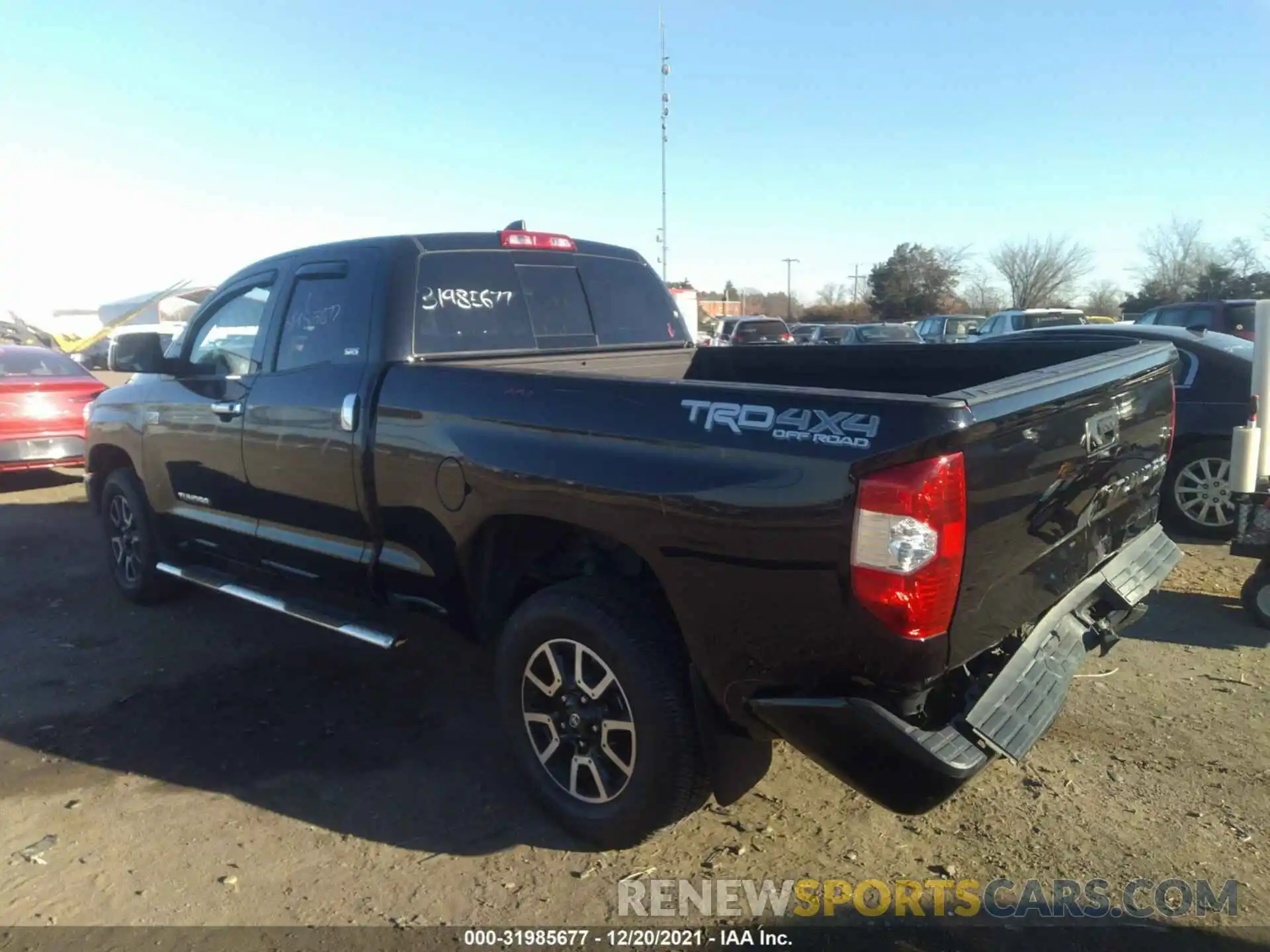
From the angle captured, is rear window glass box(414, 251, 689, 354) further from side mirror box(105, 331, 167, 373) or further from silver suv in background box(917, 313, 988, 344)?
silver suv in background box(917, 313, 988, 344)

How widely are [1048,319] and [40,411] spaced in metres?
17.5

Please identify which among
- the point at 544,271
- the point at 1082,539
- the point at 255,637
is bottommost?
the point at 255,637

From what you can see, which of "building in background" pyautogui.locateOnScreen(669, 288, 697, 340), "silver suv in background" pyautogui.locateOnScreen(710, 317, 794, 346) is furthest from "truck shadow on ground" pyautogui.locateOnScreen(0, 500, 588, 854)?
"building in background" pyautogui.locateOnScreen(669, 288, 697, 340)

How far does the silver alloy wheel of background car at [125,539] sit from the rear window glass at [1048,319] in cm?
1717

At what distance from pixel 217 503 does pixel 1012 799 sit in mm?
4085

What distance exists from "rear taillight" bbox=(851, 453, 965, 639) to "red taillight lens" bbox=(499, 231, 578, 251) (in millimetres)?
2729

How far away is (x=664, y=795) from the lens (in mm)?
3057

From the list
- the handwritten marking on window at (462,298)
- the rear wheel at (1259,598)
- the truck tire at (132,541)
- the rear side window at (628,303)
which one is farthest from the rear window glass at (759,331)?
the handwritten marking on window at (462,298)

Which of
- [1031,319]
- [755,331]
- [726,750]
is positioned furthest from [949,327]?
[726,750]

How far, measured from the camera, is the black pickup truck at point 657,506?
8.27 feet

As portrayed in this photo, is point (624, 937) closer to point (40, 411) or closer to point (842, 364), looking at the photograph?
point (842, 364)

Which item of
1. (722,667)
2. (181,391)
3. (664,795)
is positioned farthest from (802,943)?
(181,391)

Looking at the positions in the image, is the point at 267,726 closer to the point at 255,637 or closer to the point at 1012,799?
the point at 255,637

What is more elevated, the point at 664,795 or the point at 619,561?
the point at 619,561
